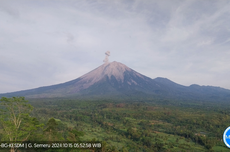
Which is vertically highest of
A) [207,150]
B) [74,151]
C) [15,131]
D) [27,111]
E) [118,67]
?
[118,67]

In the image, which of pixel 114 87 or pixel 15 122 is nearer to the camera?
pixel 15 122

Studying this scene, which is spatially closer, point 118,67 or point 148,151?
point 148,151

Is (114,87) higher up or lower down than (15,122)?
higher up

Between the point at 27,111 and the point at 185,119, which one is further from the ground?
the point at 27,111

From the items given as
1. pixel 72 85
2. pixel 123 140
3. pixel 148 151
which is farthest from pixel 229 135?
pixel 72 85

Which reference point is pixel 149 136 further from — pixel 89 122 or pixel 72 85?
pixel 72 85

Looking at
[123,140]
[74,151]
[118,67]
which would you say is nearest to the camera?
[74,151]

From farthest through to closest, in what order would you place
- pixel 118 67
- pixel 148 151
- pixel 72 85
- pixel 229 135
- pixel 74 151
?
pixel 118 67, pixel 72 85, pixel 148 151, pixel 74 151, pixel 229 135

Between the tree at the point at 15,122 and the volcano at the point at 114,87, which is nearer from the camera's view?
the tree at the point at 15,122

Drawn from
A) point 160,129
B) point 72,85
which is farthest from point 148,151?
point 72,85

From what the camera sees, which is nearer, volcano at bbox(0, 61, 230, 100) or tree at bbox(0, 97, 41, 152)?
tree at bbox(0, 97, 41, 152)
